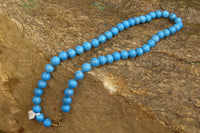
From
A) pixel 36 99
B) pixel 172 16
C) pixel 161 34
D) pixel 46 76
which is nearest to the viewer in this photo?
pixel 46 76

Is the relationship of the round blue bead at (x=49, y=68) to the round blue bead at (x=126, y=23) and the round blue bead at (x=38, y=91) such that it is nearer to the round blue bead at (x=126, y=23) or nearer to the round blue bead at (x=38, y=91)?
the round blue bead at (x=38, y=91)

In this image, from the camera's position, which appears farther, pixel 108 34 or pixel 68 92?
pixel 108 34

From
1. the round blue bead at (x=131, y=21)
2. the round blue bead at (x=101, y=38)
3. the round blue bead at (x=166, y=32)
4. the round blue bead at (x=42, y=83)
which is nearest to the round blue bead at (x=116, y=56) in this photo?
the round blue bead at (x=101, y=38)

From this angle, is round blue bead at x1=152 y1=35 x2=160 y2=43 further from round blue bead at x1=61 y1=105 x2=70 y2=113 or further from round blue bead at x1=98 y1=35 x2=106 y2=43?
round blue bead at x1=61 y1=105 x2=70 y2=113

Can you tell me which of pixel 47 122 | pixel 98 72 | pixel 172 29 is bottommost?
pixel 47 122

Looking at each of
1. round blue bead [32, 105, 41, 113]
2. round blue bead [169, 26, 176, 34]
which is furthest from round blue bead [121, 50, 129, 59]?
round blue bead [32, 105, 41, 113]

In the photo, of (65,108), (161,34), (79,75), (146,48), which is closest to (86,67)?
(79,75)

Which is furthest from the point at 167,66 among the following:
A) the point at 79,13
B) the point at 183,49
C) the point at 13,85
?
the point at 13,85

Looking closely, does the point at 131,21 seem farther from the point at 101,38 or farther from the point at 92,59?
the point at 92,59
